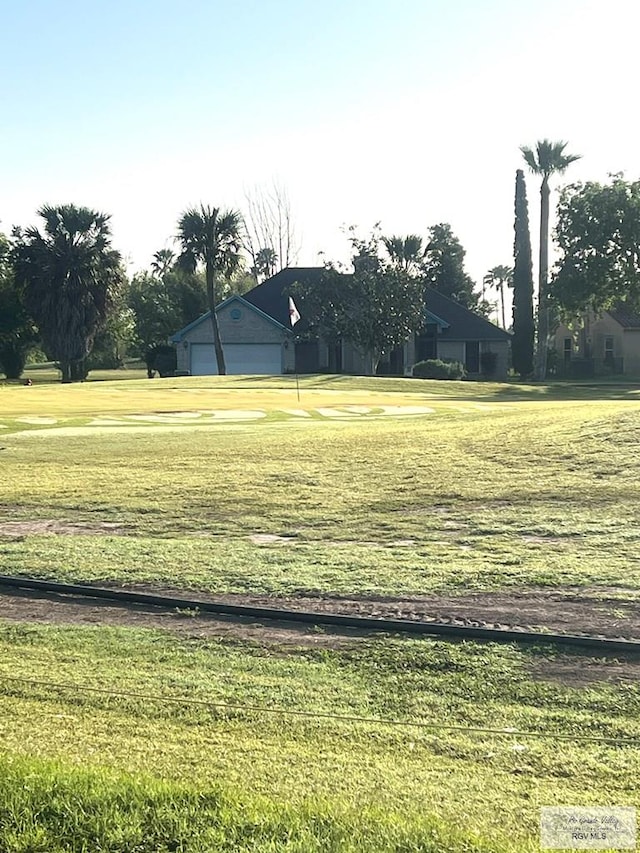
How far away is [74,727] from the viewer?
4.79m

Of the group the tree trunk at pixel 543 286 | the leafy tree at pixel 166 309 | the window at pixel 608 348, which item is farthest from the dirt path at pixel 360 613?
the leafy tree at pixel 166 309

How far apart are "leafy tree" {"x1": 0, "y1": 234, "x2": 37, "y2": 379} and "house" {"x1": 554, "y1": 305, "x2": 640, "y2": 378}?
34.8 m

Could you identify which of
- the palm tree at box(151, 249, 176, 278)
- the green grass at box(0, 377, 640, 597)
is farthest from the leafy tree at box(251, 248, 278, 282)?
the green grass at box(0, 377, 640, 597)

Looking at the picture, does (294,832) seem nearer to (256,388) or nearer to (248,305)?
(256,388)

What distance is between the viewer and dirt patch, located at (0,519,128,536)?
9945 millimetres

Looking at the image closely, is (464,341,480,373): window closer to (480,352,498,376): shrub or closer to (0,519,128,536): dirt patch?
(480,352,498,376): shrub

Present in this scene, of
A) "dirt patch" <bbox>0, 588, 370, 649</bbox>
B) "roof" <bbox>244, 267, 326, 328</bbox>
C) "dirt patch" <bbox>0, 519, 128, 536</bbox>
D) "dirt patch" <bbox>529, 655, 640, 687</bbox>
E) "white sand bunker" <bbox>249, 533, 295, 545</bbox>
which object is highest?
"roof" <bbox>244, 267, 326, 328</bbox>

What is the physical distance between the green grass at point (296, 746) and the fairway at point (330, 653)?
0.02 metres

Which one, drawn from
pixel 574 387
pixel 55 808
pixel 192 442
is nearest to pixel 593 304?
pixel 574 387

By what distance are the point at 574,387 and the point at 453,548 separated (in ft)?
133

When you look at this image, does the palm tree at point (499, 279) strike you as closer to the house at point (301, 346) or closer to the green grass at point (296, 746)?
the house at point (301, 346)

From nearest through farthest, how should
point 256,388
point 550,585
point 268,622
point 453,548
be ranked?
1. point 268,622
2. point 550,585
3. point 453,548
4. point 256,388

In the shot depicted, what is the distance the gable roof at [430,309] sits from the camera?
195 feet

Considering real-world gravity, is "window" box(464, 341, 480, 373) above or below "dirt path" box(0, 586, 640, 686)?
above
